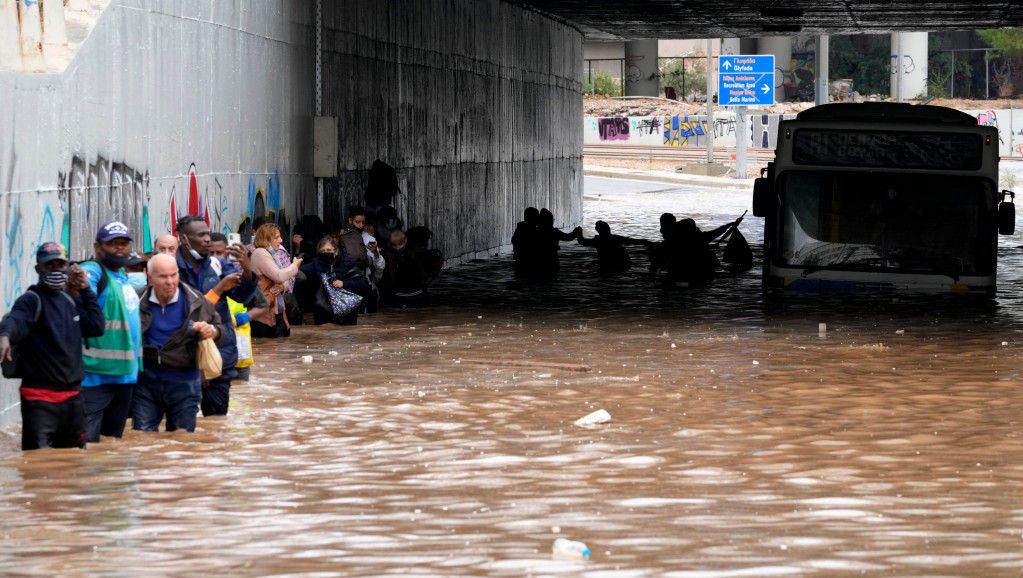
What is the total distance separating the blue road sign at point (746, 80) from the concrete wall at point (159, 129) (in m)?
44.8

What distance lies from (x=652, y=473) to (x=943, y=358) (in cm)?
686

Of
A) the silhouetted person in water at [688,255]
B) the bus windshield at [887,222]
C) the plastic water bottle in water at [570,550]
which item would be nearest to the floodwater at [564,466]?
the plastic water bottle in water at [570,550]

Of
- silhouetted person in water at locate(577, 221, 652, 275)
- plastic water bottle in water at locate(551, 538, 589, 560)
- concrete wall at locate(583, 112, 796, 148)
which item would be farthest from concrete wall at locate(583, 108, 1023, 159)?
plastic water bottle in water at locate(551, 538, 589, 560)

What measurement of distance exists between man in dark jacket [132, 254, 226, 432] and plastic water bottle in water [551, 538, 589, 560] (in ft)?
12.5

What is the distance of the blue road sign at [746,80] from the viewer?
6386 centimetres

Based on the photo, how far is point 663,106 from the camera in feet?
282

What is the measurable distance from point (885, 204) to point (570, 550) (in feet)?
45.6

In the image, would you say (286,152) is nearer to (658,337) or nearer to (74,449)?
(658,337)

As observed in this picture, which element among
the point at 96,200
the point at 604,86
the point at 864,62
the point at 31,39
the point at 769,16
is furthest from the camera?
the point at 864,62

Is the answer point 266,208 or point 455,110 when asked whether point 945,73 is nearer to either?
point 455,110

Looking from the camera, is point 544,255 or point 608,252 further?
point 608,252

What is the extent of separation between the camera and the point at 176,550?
7484 mm

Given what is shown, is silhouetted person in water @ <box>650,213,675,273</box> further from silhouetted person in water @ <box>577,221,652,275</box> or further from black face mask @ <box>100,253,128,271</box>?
black face mask @ <box>100,253,128,271</box>

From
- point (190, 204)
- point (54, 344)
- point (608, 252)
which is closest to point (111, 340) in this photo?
point (54, 344)
